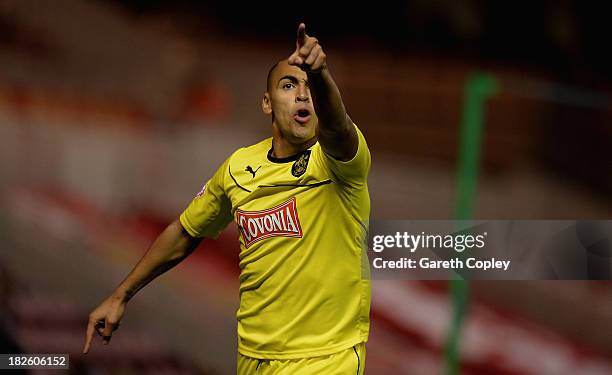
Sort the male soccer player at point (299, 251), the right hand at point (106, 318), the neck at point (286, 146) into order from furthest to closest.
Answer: the right hand at point (106, 318) → the neck at point (286, 146) → the male soccer player at point (299, 251)

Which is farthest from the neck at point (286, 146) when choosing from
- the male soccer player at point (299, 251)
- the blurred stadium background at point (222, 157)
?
the blurred stadium background at point (222, 157)

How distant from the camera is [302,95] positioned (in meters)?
2.98

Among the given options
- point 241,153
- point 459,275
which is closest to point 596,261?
point 459,275

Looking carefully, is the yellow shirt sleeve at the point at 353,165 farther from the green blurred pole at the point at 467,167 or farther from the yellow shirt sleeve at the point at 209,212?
the green blurred pole at the point at 467,167

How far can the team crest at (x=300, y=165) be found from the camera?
9.61ft

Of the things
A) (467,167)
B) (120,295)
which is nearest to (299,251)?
(120,295)

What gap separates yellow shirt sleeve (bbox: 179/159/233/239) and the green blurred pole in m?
1.72

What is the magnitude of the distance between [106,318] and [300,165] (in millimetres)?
858

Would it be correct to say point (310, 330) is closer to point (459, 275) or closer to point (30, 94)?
point (459, 275)

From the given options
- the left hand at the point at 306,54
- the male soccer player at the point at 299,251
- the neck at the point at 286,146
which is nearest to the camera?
the left hand at the point at 306,54

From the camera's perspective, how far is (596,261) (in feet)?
15.3

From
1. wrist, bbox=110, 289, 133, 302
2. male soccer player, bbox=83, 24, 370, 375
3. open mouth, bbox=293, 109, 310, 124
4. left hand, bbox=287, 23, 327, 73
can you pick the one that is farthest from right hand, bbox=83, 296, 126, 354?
left hand, bbox=287, 23, 327, 73

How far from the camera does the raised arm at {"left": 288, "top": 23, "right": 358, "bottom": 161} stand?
7.57 ft

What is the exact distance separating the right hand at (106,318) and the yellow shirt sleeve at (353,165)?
36.2 inches
